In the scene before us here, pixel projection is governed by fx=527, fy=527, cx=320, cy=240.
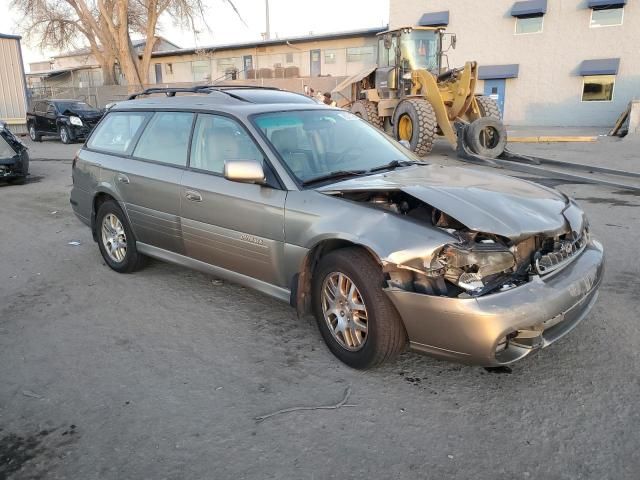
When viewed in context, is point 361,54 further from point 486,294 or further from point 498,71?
point 486,294

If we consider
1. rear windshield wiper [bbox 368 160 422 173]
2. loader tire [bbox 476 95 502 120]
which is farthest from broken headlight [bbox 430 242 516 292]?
loader tire [bbox 476 95 502 120]

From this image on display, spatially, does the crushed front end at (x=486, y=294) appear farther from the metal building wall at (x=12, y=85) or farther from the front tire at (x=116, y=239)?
the metal building wall at (x=12, y=85)

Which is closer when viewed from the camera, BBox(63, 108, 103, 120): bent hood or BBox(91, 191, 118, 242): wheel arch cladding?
BBox(91, 191, 118, 242): wheel arch cladding

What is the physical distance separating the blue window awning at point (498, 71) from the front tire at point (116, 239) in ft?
82.1

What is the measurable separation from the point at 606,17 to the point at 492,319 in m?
26.3

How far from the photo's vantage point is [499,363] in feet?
9.70

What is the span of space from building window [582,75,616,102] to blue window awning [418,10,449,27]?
7.51 metres

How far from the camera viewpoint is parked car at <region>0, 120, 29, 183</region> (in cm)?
1087

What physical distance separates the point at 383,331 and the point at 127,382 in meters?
1.67

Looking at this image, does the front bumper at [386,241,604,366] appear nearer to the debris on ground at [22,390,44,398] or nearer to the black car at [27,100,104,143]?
the debris on ground at [22,390,44,398]

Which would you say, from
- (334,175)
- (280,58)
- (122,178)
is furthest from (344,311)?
(280,58)

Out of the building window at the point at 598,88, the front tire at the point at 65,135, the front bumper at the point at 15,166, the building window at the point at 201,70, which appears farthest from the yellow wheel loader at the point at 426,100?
the building window at the point at 201,70

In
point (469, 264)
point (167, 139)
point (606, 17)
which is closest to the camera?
point (469, 264)

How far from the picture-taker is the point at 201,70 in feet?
134
